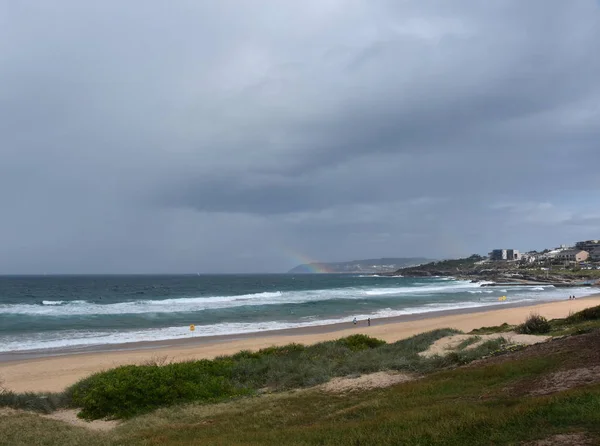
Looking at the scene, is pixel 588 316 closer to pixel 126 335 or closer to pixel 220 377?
pixel 220 377

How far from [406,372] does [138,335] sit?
2257cm

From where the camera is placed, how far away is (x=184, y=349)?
2480cm

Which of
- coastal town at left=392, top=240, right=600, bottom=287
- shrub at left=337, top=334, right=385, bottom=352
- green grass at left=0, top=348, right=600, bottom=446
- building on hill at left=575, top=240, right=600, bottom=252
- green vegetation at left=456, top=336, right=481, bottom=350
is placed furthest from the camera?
building on hill at left=575, top=240, right=600, bottom=252

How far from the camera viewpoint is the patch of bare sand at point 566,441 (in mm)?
4996

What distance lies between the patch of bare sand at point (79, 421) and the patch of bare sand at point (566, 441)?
29.5 feet

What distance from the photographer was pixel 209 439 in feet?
25.5

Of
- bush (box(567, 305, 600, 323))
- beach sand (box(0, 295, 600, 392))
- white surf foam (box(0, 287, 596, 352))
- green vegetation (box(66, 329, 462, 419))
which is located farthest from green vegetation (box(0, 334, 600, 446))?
white surf foam (box(0, 287, 596, 352))

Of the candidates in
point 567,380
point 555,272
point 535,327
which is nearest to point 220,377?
point 567,380

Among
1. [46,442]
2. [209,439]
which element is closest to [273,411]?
[209,439]

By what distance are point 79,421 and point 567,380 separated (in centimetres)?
1072

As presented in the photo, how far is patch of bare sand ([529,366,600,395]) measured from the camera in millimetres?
8039

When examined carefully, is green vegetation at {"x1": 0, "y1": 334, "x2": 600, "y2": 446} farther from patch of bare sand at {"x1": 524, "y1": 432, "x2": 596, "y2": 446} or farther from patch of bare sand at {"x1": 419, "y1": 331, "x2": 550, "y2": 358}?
patch of bare sand at {"x1": 419, "y1": 331, "x2": 550, "y2": 358}

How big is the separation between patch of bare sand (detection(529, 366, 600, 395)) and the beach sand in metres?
12.8

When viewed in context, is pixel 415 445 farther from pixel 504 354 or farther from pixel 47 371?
pixel 47 371
